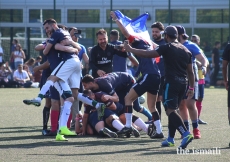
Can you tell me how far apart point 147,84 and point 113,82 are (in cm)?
92

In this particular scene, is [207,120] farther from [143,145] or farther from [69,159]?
[69,159]

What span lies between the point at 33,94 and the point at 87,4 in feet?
30.2

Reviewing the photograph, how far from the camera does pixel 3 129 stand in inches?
515

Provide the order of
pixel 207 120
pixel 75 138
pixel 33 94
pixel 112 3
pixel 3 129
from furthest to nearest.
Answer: pixel 112 3 → pixel 33 94 → pixel 207 120 → pixel 3 129 → pixel 75 138

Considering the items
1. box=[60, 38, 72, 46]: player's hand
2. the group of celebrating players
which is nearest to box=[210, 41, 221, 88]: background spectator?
the group of celebrating players

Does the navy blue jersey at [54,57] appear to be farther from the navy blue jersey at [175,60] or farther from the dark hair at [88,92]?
the navy blue jersey at [175,60]

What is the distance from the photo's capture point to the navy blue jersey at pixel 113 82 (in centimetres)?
1190

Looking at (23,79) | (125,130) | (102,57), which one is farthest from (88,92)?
(23,79)

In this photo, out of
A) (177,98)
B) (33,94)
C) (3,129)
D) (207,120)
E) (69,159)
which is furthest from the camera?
(33,94)

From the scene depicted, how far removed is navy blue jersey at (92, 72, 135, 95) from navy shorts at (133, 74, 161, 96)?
66 cm

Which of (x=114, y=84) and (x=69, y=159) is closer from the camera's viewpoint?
(x=69, y=159)

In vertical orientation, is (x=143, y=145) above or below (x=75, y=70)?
below

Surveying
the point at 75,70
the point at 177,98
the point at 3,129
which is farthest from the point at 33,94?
the point at 177,98

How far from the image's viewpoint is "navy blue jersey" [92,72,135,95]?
469 inches
